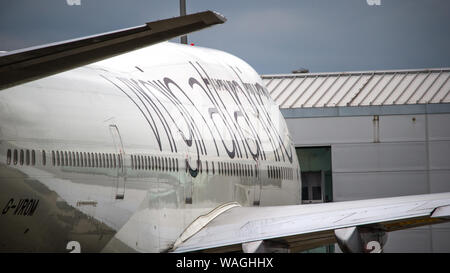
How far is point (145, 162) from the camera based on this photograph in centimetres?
1328

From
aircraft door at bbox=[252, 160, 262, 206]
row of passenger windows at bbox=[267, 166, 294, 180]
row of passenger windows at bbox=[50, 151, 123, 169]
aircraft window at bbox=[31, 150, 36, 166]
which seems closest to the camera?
aircraft window at bbox=[31, 150, 36, 166]

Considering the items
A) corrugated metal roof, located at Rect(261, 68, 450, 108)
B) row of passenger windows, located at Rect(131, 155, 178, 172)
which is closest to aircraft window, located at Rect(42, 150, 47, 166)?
row of passenger windows, located at Rect(131, 155, 178, 172)

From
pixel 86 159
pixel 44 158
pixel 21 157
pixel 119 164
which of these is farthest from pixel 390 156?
pixel 21 157

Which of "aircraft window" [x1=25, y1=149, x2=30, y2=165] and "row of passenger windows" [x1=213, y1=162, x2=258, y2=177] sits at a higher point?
"aircraft window" [x1=25, y1=149, x2=30, y2=165]

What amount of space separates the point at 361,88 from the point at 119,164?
76.4 feet

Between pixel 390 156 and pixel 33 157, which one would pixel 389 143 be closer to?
pixel 390 156

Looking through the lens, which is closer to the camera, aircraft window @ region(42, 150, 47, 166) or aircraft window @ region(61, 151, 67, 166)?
aircraft window @ region(42, 150, 47, 166)

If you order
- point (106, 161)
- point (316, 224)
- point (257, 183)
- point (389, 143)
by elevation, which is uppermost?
point (106, 161)

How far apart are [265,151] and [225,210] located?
10.5 ft

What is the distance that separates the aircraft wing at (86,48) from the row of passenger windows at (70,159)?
2.12 meters

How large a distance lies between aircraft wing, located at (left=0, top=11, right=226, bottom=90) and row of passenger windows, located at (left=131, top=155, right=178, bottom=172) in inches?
191

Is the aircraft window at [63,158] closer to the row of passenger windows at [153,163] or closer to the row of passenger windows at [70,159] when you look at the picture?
the row of passenger windows at [70,159]

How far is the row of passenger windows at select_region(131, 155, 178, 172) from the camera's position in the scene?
1297cm

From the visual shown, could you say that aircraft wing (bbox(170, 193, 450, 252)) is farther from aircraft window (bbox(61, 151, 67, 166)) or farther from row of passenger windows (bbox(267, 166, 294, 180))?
row of passenger windows (bbox(267, 166, 294, 180))
